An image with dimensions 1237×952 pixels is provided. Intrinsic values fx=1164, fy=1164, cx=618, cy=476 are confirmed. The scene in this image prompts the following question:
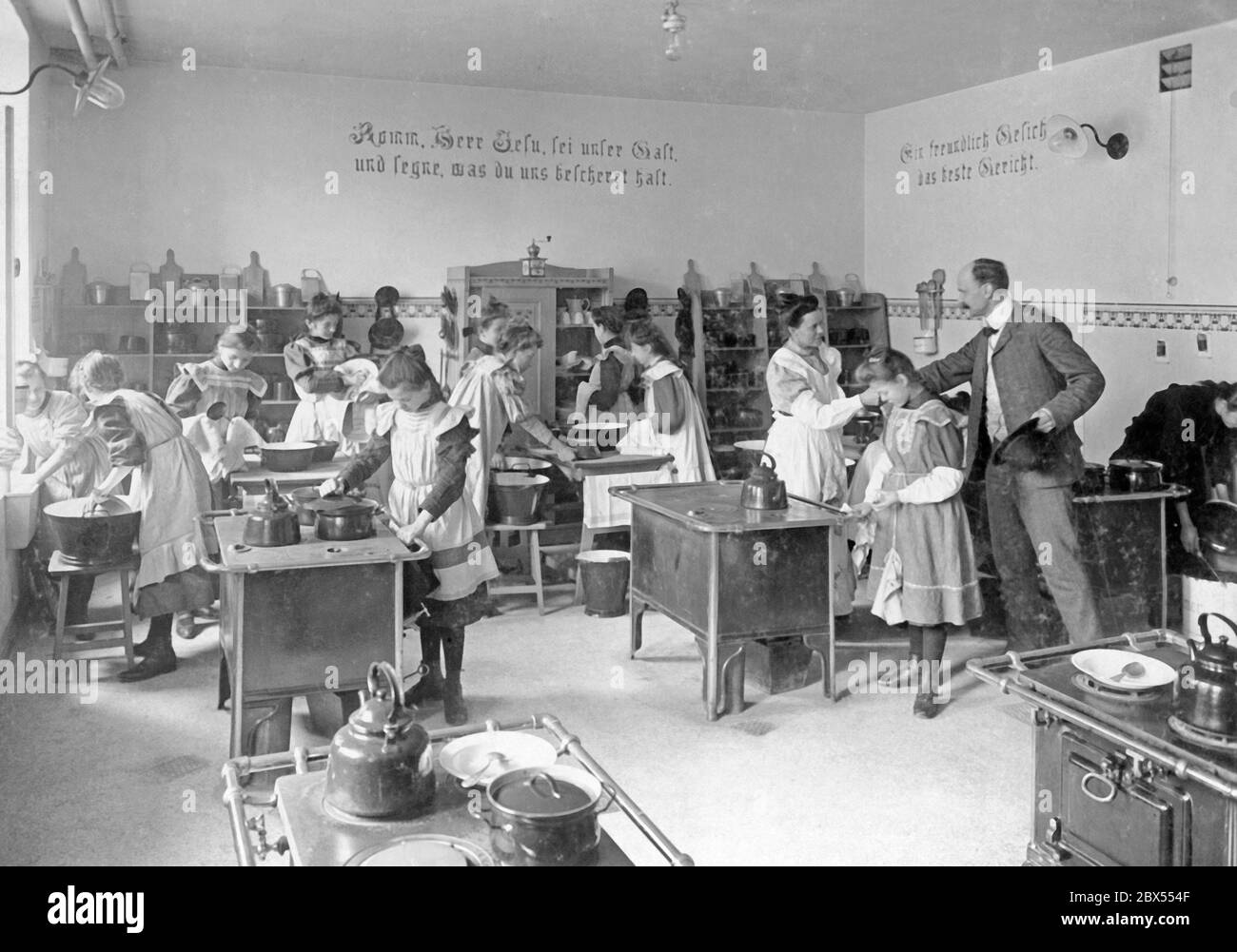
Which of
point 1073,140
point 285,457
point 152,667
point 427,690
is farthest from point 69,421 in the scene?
point 1073,140

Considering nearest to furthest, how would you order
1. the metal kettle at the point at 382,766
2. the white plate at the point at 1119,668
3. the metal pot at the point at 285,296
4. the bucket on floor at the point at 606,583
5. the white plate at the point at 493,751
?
the metal kettle at the point at 382,766, the white plate at the point at 493,751, the white plate at the point at 1119,668, the bucket on floor at the point at 606,583, the metal pot at the point at 285,296

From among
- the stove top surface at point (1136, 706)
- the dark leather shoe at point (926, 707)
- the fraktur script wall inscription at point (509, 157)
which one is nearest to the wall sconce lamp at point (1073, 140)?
the fraktur script wall inscription at point (509, 157)

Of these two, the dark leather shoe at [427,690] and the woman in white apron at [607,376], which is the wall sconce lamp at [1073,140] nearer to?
the woman in white apron at [607,376]

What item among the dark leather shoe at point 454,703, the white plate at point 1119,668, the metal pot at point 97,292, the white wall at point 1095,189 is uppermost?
the white wall at point 1095,189

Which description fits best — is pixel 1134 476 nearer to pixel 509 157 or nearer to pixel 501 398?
pixel 501 398

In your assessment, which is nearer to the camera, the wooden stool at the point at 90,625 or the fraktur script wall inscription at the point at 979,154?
the wooden stool at the point at 90,625

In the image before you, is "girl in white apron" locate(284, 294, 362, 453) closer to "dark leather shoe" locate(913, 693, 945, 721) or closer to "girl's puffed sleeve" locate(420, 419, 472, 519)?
"girl's puffed sleeve" locate(420, 419, 472, 519)

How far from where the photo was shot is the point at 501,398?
21.0 ft

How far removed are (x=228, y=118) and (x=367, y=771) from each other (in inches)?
271

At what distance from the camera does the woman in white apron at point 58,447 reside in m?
5.46

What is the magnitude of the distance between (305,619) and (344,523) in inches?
14.3

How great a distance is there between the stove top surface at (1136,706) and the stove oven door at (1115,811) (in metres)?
0.11

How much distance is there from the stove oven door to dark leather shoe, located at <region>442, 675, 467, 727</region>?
244 centimetres
